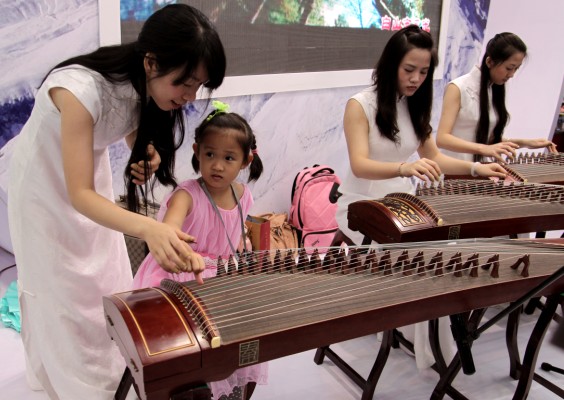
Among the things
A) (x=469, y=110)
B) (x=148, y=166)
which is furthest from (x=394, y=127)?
(x=148, y=166)

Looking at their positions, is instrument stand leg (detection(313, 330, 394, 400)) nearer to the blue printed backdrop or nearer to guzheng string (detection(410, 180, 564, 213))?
guzheng string (detection(410, 180, 564, 213))

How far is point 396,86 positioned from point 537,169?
3.11 feet

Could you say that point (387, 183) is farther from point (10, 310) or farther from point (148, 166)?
point (10, 310)

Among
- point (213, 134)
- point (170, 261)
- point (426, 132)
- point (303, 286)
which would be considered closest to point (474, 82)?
point (426, 132)

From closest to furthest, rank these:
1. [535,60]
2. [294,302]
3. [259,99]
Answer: [294,302], [259,99], [535,60]

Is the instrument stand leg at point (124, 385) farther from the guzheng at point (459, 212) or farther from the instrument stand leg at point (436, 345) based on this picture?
the instrument stand leg at point (436, 345)

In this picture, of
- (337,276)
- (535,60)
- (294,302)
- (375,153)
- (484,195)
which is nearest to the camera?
(294,302)

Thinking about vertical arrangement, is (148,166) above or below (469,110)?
below

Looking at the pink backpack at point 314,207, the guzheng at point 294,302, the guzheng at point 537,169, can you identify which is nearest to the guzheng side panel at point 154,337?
the guzheng at point 294,302

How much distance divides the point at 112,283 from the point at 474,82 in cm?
212

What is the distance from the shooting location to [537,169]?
9.04ft

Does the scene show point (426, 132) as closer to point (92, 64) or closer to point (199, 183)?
point (199, 183)

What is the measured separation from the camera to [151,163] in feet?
5.68

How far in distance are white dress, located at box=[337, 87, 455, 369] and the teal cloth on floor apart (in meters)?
1.62
